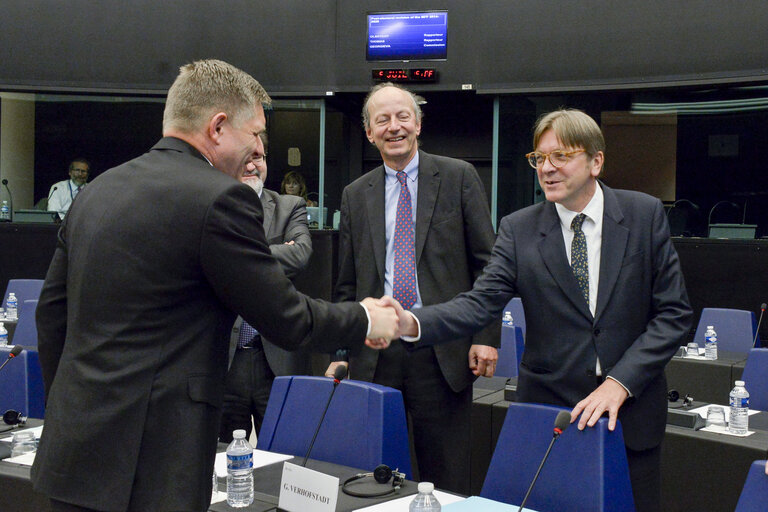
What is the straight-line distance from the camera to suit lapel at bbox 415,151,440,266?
2.87 m

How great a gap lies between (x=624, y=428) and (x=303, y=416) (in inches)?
42.2

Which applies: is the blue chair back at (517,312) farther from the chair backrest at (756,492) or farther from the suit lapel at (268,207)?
the chair backrest at (756,492)

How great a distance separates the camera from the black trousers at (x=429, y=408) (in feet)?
9.21

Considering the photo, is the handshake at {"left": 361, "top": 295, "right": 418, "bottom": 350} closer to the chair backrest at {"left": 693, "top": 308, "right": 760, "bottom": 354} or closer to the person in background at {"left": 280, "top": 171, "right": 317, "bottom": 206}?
the chair backrest at {"left": 693, "top": 308, "right": 760, "bottom": 354}

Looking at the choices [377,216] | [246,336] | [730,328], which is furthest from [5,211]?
[730,328]

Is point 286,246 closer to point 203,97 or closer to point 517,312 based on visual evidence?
point 203,97

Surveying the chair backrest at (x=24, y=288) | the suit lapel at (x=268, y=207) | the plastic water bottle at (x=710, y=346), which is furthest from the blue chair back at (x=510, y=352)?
the chair backrest at (x=24, y=288)

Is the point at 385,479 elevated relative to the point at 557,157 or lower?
lower

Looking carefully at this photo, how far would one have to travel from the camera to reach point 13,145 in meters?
9.28

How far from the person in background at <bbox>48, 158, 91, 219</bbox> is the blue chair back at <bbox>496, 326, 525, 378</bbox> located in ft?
20.0

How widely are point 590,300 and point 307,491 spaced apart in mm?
1005

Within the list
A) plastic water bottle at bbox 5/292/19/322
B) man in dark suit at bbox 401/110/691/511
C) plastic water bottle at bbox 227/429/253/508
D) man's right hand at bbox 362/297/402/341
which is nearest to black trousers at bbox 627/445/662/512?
man in dark suit at bbox 401/110/691/511

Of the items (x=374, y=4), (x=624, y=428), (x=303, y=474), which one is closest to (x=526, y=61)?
(x=374, y=4)

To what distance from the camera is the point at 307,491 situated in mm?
1816
